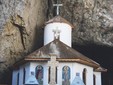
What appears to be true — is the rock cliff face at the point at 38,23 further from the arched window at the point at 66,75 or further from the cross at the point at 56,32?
the arched window at the point at 66,75

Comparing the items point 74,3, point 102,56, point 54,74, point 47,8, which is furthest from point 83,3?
point 54,74

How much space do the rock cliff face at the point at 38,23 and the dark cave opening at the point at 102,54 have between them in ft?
3.26

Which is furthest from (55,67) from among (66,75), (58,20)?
(58,20)

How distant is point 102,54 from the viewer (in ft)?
111

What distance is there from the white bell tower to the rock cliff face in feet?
3.66

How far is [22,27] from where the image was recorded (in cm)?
2819

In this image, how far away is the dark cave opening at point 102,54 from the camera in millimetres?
32500

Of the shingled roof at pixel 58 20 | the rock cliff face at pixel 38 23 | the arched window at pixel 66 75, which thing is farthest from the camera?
the shingled roof at pixel 58 20

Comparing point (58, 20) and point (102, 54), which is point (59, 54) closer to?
point (58, 20)

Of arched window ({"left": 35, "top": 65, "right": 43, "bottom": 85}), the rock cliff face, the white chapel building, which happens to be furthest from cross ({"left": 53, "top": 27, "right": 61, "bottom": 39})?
arched window ({"left": 35, "top": 65, "right": 43, "bottom": 85})

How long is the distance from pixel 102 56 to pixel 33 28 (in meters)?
7.74

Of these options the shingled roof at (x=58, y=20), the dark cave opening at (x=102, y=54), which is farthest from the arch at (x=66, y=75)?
the dark cave opening at (x=102, y=54)

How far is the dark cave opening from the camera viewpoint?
32.5 metres

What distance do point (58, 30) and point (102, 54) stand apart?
6.15m
